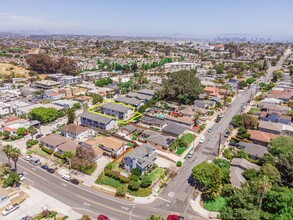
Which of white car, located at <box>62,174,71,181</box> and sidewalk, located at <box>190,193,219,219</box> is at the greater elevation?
white car, located at <box>62,174,71,181</box>

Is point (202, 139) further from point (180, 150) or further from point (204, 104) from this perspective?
point (204, 104)

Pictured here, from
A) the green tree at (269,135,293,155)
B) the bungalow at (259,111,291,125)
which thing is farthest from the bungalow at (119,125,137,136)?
the bungalow at (259,111,291,125)

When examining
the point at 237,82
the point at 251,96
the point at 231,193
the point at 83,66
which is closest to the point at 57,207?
the point at 231,193

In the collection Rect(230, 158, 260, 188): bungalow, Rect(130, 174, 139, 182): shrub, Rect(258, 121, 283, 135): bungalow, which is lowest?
Rect(130, 174, 139, 182): shrub

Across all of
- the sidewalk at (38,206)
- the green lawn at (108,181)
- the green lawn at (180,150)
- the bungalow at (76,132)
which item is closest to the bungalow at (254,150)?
the green lawn at (180,150)

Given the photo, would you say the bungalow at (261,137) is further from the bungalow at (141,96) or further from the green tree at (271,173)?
the bungalow at (141,96)

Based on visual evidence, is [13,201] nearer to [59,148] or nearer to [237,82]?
[59,148]

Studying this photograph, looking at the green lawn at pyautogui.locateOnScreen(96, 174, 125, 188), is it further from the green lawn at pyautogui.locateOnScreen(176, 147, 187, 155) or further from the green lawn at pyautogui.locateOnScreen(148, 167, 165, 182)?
the green lawn at pyautogui.locateOnScreen(176, 147, 187, 155)
